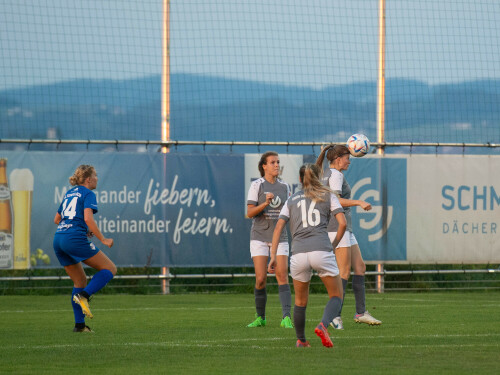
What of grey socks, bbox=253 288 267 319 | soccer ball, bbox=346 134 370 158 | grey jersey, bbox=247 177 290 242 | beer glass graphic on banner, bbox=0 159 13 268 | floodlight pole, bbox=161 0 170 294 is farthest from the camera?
floodlight pole, bbox=161 0 170 294

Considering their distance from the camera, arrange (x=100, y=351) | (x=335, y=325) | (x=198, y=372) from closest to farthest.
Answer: (x=198, y=372) → (x=100, y=351) → (x=335, y=325)

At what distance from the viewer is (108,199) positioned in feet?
56.1

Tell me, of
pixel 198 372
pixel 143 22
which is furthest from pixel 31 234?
pixel 198 372

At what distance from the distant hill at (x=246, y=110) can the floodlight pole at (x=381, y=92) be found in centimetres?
11

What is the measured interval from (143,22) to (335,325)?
900cm

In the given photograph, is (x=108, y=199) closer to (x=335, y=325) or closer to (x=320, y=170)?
(x=335, y=325)

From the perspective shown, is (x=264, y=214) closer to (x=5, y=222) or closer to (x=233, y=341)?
(x=233, y=341)

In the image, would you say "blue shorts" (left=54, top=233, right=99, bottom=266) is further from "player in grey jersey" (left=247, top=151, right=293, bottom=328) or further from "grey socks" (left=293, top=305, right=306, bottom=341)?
"grey socks" (left=293, top=305, right=306, bottom=341)

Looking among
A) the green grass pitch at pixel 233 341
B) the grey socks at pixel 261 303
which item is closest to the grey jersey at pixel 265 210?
the grey socks at pixel 261 303

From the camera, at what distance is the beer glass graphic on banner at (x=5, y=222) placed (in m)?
16.5

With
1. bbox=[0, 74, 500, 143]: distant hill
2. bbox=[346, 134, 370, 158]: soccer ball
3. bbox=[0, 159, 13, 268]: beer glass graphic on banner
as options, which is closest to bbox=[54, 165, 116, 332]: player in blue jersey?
bbox=[346, 134, 370, 158]: soccer ball

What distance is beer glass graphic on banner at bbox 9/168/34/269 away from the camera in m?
16.5

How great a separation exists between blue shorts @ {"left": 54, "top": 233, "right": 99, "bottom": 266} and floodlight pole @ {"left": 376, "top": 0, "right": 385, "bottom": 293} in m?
8.35

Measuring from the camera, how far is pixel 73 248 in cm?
1062
